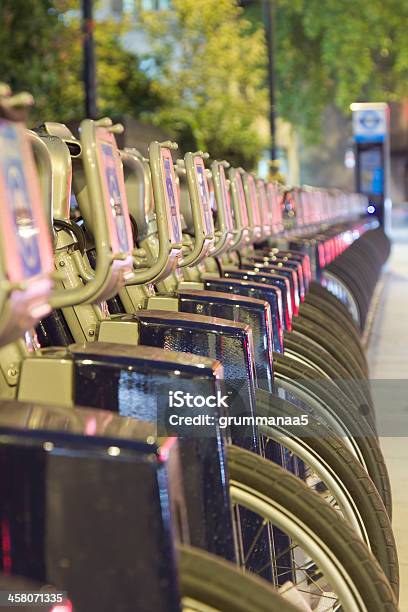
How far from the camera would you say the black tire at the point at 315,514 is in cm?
270

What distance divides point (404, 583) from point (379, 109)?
24301 millimetres

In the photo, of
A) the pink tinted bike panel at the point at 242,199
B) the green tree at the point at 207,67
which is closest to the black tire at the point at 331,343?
the pink tinted bike panel at the point at 242,199

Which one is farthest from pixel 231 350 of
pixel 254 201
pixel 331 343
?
pixel 254 201

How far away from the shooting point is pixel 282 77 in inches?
1563

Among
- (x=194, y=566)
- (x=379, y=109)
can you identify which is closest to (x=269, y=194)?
(x=194, y=566)

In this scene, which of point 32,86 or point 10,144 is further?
point 32,86

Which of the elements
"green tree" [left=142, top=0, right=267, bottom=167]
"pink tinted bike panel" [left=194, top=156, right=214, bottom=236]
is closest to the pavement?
"pink tinted bike panel" [left=194, top=156, right=214, bottom=236]

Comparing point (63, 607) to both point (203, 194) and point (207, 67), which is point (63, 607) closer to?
point (203, 194)

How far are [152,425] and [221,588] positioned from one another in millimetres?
260

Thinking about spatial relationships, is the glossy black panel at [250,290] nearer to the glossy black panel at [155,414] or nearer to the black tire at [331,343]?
the black tire at [331,343]

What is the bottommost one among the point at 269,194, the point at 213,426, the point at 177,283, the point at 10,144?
the point at 213,426

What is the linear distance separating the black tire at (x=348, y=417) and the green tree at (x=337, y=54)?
1331 inches

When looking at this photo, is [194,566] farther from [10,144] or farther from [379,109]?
[379,109]

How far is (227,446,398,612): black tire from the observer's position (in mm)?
2697
